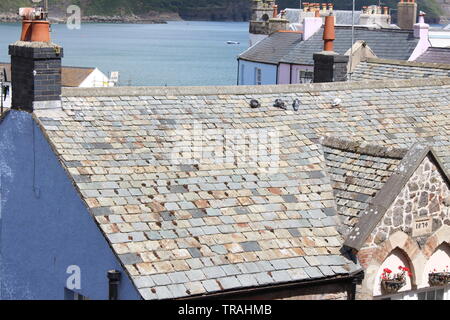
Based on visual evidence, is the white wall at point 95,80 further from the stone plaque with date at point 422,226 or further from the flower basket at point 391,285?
the flower basket at point 391,285

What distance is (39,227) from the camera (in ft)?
51.3

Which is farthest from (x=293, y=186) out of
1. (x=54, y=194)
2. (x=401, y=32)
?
(x=401, y=32)

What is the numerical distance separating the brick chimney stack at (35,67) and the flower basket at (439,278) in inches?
276

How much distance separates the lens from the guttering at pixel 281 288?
12891 millimetres

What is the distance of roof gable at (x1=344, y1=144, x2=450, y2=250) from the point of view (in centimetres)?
1403

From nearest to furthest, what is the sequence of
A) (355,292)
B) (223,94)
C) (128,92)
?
(355,292)
(128,92)
(223,94)

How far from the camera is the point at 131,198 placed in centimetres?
1412

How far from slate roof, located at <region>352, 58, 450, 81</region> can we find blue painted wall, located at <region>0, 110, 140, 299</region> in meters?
15.3

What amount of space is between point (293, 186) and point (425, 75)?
13.8 meters

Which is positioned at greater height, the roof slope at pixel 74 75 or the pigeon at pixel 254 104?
the pigeon at pixel 254 104

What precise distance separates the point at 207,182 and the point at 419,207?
348cm

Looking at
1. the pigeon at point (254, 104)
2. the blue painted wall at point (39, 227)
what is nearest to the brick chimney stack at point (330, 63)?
the pigeon at point (254, 104)

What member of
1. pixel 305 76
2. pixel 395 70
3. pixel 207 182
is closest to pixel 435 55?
pixel 305 76
